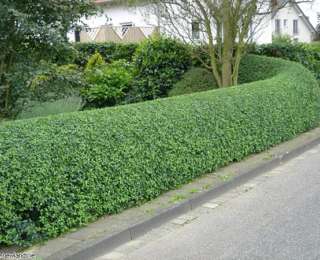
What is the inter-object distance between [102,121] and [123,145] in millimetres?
351

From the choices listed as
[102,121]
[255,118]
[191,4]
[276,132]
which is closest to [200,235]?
[102,121]

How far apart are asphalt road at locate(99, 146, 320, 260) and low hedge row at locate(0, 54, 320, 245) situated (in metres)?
0.58

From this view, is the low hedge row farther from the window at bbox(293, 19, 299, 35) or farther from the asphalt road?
the window at bbox(293, 19, 299, 35)

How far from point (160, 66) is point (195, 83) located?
1218 mm

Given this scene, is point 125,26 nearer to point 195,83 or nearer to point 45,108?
point 195,83

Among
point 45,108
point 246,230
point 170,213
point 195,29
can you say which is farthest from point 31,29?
point 195,29

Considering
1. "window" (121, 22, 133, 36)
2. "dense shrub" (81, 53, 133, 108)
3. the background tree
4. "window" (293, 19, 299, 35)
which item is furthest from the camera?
"window" (293, 19, 299, 35)

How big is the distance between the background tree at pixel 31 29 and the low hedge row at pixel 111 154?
1740 mm

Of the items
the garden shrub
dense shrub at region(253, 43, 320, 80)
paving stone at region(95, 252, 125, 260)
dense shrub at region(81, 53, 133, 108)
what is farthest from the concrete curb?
dense shrub at region(253, 43, 320, 80)

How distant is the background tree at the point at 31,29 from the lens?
7023mm

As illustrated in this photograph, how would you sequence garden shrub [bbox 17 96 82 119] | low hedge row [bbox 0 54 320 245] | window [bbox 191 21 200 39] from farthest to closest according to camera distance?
window [bbox 191 21 200 39]
garden shrub [bbox 17 96 82 119]
low hedge row [bbox 0 54 320 245]

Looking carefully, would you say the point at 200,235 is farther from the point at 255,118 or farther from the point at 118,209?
the point at 255,118

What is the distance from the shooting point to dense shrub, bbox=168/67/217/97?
13.1m

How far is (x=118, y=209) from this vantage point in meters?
5.75
